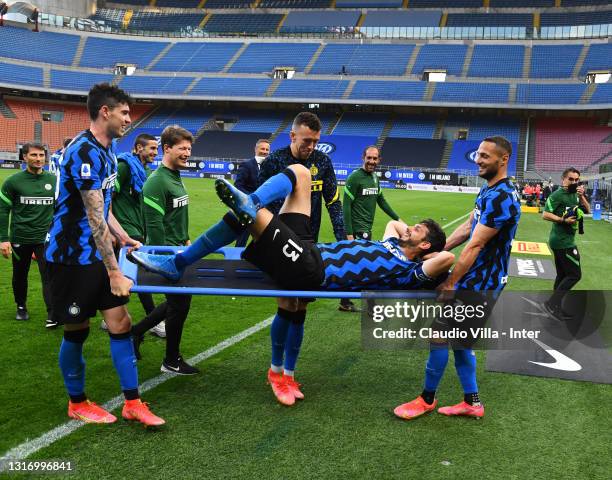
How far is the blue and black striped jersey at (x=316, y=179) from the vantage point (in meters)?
4.84

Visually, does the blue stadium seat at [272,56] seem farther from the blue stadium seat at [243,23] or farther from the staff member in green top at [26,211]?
the staff member in green top at [26,211]

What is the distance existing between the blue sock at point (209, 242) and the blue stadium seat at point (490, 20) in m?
56.1

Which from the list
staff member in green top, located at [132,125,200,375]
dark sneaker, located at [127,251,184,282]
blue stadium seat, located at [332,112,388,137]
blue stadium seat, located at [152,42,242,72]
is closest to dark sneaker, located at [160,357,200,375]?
staff member in green top, located at [132,125,200,375]

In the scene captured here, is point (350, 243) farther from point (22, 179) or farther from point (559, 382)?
point (22, 179)

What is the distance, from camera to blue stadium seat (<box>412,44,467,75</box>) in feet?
165

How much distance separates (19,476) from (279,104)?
51.8 meters

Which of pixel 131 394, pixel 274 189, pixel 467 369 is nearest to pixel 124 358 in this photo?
pixel 131 394

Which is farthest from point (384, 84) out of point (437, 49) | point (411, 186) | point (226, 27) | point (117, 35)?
point (117, 35)

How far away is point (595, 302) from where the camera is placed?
7.69 m

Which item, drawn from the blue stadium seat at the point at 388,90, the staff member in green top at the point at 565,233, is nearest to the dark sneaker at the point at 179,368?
the staff member in green top at the point at 565,233

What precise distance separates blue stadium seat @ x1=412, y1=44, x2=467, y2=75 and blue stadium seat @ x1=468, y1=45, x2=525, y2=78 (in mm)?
1197

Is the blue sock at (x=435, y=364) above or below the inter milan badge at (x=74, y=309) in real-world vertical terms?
below

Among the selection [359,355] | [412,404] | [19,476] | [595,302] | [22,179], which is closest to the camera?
[19,476]

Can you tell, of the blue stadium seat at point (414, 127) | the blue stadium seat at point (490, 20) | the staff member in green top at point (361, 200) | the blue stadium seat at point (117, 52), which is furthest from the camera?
the blue stadium seat at point (117, 52)
